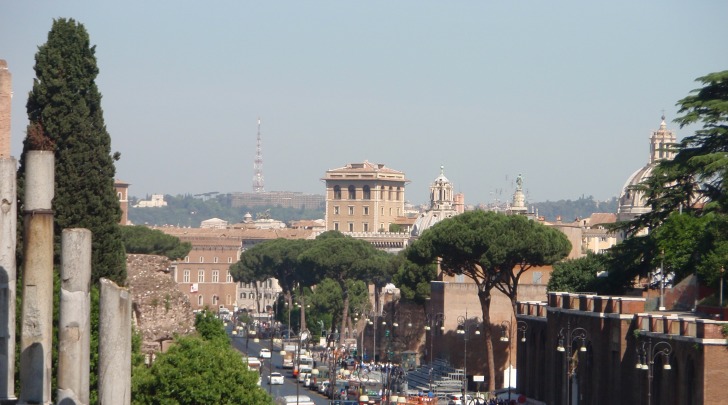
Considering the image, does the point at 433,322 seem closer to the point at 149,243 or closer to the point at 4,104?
the point at 149,243

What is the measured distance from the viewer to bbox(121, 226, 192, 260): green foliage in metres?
103

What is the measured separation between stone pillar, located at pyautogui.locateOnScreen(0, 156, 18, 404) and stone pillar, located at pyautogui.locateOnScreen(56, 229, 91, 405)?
994 mm

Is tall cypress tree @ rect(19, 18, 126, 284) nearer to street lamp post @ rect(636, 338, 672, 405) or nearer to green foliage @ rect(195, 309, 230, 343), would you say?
green foliage @ rect(195, 309, 230, 343)

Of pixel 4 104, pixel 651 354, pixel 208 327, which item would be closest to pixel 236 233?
pixel 208 327

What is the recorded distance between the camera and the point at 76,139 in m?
29.2

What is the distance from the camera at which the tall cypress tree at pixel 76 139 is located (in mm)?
28766

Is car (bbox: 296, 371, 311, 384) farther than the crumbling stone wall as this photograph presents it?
Yes

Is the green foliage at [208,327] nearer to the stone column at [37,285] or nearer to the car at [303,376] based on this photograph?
the stone column at [37,285]

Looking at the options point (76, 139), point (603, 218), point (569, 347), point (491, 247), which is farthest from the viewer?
point (603, 218)

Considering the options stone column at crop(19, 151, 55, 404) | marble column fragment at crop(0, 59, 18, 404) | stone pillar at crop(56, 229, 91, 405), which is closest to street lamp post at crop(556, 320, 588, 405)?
marble column fragment at crop(0, 59, 18, 404)

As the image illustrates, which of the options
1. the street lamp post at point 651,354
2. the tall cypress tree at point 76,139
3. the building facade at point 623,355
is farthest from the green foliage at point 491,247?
the tall cypress tree at point 76,139

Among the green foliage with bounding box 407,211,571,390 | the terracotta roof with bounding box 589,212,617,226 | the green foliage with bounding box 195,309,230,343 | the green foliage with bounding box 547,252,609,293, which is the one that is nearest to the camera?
the green foliage with bounding box 195,309,230,343

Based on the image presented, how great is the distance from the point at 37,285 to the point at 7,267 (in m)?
0.50

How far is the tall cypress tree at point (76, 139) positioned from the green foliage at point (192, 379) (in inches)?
58.8
